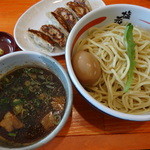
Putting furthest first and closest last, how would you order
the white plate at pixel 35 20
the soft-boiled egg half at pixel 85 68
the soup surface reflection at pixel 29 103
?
the white plate at pixel 35 20 → the soft-boiled egg half at pixel 85 68 → the soup surface reflection at pixel 29 103

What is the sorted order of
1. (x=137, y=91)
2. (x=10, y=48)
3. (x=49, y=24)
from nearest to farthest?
(x=137, y=91) < (x=10, y=48) < (x=49, y=24)

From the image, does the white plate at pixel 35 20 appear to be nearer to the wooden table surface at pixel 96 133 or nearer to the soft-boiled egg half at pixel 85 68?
the soft-boiled egg half at pixel 85 68

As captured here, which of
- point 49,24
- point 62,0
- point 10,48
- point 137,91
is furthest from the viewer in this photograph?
point 62,0

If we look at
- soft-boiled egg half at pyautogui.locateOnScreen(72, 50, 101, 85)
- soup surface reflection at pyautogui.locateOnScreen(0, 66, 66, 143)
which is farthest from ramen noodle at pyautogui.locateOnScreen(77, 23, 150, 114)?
soup surface reflection at pyautogui.locateOnScreen(0, 66, 66, 143)

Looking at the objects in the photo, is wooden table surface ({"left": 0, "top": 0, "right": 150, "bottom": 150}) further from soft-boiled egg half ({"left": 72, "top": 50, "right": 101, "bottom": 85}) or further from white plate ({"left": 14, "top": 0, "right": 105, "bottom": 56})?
white plate ({"left": 14, "top": 0, "right": 105, "bottom": 56})

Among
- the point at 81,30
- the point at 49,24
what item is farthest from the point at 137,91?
the point at 49,24

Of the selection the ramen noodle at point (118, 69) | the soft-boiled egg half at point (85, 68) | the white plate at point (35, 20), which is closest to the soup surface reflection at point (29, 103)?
the soft-boiled egg half at point (85, 68)

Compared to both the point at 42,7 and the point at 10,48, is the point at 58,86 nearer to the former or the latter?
the point at 10,48
